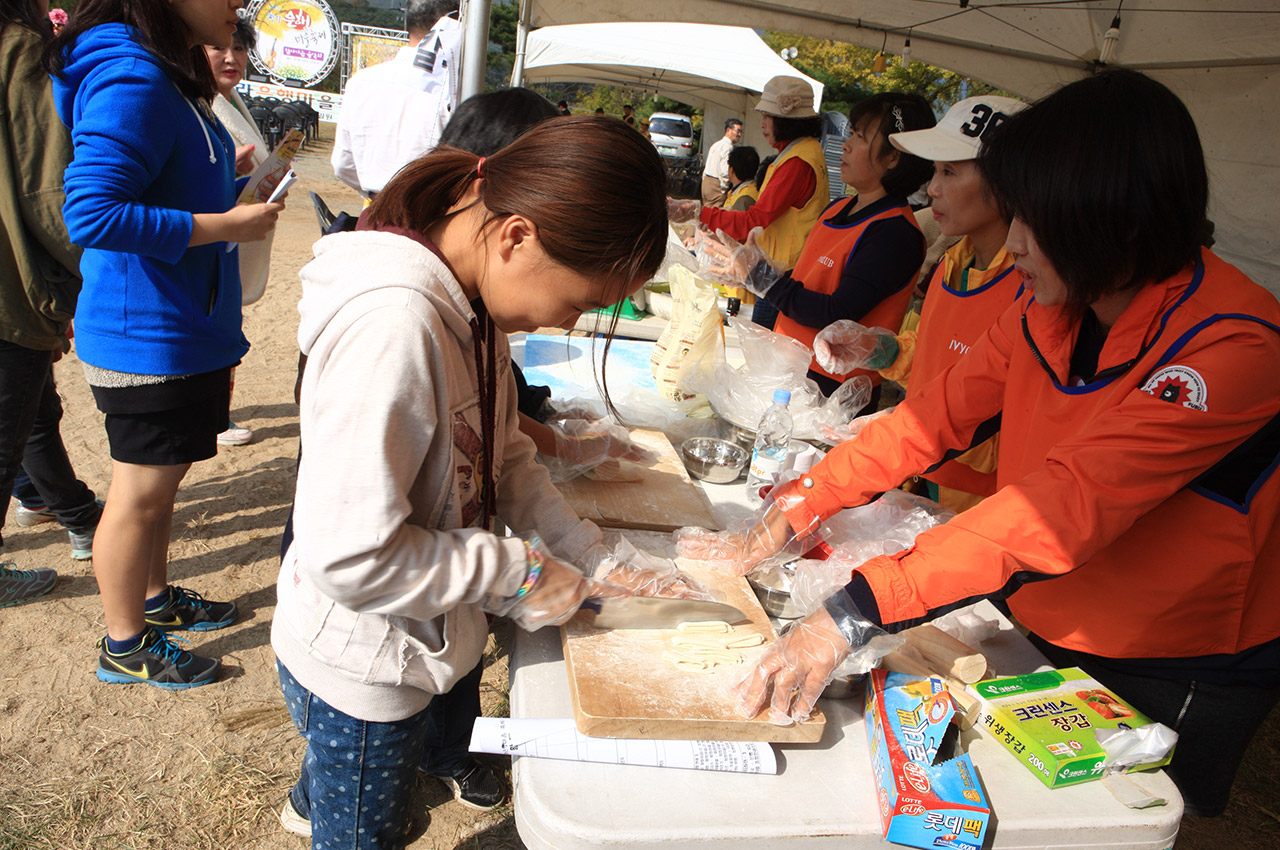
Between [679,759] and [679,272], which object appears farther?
[679,272]

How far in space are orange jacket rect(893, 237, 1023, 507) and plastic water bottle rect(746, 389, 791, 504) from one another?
1.14ft

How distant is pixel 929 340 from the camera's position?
2.30m

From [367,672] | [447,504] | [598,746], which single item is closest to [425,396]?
[447,504]

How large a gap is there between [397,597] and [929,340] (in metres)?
1.82

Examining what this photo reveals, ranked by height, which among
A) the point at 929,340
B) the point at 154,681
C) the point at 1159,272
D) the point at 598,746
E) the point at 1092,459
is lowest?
the point at 154,681

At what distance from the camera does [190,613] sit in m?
2.78

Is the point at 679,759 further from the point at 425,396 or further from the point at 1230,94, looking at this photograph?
the point at 1230,94

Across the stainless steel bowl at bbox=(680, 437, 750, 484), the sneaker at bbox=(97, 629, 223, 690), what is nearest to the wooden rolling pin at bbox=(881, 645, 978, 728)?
the stainless steel bowl at bbox=(680, 437, 750, 484)

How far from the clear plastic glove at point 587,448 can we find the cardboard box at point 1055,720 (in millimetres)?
1013

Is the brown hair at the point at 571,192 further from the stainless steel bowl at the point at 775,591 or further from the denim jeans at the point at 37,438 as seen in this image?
the denim jeans at the point at 37,438

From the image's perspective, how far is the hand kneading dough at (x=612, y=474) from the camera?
1.94m

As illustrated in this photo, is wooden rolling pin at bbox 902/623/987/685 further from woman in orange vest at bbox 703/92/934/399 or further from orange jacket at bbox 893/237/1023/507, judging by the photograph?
woman in orange vest at bbox 703/92/934/399

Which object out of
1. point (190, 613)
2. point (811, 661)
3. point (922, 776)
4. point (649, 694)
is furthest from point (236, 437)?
point (922, 776)

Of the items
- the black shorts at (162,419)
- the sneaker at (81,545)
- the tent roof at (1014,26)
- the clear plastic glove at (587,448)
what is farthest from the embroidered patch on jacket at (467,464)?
the tent roof at (1014,26)
